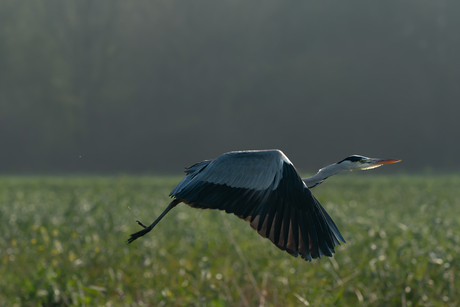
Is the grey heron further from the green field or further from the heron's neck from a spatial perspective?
the green field

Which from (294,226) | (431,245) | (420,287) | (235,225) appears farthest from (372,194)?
(294,226)

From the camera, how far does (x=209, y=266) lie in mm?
4676

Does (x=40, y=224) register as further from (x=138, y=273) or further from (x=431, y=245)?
(x=431, y=245)

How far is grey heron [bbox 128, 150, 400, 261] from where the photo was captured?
1.72m

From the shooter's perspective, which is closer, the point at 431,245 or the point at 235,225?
the point at 431,245

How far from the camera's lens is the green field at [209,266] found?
4.77 metres

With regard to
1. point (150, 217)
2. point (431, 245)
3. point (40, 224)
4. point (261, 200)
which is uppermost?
point (261, 200)

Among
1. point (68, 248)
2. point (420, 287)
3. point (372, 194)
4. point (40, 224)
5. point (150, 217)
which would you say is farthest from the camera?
point (372, 194)

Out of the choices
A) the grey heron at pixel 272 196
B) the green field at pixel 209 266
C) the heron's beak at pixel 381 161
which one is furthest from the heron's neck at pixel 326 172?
the green field at pixel 209 266

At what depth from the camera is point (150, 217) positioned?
972 cm

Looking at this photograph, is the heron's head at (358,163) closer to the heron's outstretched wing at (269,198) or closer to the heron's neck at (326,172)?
the heron's neck at (326,172)

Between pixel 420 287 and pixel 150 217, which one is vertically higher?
pixel 420 287

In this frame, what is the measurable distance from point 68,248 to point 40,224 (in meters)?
1.95

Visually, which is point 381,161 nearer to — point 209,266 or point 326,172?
point 326,172
